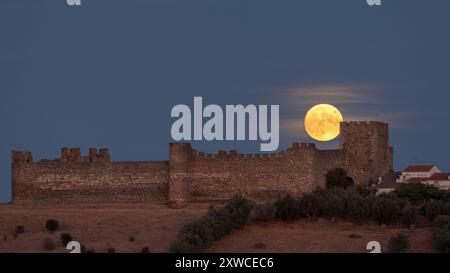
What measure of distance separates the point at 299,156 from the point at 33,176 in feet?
37.9

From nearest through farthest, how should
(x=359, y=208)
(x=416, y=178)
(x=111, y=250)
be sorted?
(x=111, y=250), (x=359, y=208), (x=416, y=178)

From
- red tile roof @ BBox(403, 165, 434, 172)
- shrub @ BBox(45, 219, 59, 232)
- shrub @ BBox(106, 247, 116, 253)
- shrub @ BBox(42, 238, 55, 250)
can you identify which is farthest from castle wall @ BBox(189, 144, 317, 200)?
red tile roof @ BBox(403, 165, 434, 172)

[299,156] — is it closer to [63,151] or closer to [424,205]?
[424,205]

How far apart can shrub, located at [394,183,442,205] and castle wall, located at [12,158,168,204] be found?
1013cm

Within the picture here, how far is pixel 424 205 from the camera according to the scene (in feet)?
227

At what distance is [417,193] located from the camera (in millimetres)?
71625

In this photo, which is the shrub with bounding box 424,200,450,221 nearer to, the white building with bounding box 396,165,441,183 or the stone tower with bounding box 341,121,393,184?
the stone tower with bounding box 341,121,393,184

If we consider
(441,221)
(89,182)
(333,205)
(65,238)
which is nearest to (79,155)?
(89,182)

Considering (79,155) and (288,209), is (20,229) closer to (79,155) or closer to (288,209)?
(79,155)

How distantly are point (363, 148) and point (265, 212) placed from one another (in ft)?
25.6

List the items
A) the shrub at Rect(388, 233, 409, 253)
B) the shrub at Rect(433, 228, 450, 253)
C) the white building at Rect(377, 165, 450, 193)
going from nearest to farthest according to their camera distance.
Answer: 1. the shrub at Rect(388, 233, 409, 253)
2. the shrub at Rect(433, 228, 450, 253)
3. the white building at Rect(377, 165, 450, 193)

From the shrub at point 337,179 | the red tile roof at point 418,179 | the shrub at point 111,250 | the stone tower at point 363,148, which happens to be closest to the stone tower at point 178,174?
the shrub at point 337,179

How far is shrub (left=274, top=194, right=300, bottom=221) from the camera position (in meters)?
67.6
